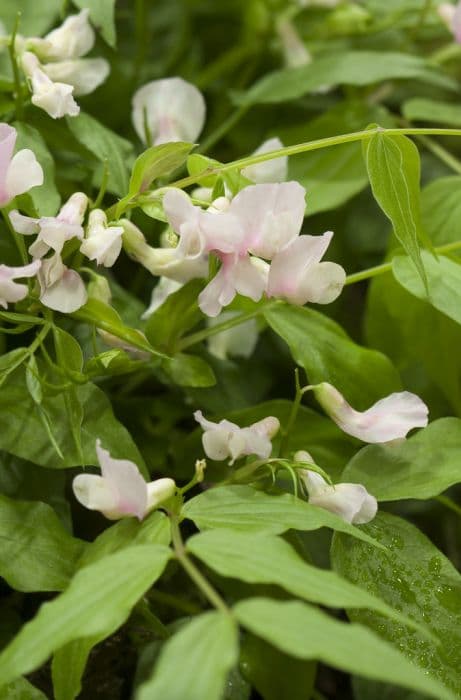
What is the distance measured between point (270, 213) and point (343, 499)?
0.19 m

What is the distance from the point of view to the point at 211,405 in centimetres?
84

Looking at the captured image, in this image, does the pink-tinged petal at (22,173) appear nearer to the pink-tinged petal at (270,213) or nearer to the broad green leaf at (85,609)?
the pink-tinged petal at (270,213)

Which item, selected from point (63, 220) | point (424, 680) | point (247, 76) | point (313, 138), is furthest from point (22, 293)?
point (247, 76)

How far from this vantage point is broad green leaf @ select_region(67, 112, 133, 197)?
0.78 metres

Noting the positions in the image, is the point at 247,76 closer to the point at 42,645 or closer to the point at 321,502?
the point at 321,502

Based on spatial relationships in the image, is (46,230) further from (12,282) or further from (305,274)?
(305,274)

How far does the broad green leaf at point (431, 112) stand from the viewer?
3.33ft

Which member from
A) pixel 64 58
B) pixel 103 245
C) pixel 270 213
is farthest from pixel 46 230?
A: pixel 64 58

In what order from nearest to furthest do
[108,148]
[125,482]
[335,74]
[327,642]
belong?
[327,642]
[125,482]
[108,148]
[335,74]

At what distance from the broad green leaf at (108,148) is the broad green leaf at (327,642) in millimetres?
411

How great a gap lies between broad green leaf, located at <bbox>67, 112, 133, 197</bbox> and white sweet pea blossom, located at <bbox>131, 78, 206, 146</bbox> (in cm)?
3

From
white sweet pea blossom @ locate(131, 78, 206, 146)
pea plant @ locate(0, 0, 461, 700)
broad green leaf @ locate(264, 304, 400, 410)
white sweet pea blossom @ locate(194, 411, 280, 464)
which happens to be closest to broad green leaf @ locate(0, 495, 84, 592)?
pea plant @ locate(0, 0, 461, 700)

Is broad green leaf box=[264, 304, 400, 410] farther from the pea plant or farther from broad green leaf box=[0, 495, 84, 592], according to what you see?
broad green leaf box=[0, 495, 84, 592]

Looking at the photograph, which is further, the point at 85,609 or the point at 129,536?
the point at 129,536
